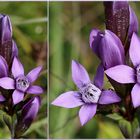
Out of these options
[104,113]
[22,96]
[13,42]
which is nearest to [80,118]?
[104,113]

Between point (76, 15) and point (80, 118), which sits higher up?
point (76, 15)

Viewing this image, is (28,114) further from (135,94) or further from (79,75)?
(135,94)

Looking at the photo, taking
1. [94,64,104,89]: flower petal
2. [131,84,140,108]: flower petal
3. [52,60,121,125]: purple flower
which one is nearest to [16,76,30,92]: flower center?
[52,60,121,125]: purple flower

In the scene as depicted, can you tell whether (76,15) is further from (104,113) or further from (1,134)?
(1,134)

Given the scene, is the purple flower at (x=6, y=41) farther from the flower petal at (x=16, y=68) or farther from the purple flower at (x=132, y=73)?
the purple flower at (x=132, y=73)

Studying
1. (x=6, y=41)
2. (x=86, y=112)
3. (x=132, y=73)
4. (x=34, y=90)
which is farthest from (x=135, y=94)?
(x=6, y=41)

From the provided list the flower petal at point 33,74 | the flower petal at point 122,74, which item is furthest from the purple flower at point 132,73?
the flower petal at point 33,74
